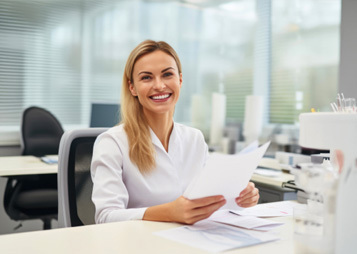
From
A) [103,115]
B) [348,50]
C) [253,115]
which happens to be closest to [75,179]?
[103,115]

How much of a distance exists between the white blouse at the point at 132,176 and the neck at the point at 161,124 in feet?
0.10

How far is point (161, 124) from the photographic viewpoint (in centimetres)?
169

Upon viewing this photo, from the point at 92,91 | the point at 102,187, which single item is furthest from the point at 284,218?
the point at 92,91

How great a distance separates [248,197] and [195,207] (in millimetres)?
276

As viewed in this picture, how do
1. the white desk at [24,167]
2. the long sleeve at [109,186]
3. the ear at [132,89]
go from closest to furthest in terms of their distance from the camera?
1. the long sleeve at [109,186]
2. the ear at [132,89]
3. the white desk at [24,167]

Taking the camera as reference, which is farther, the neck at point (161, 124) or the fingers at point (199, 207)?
the neck at point (161, 124)

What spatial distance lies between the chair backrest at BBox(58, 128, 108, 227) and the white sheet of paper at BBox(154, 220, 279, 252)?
0.59m

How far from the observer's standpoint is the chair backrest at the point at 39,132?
11.3 ft

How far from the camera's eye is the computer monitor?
347cm

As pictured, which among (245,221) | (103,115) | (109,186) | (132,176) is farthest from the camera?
(103,115)

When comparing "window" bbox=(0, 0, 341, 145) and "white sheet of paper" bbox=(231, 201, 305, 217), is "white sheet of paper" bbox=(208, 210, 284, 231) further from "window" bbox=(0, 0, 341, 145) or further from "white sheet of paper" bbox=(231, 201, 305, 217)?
"window" bbox=(0, 0, 341, 145)

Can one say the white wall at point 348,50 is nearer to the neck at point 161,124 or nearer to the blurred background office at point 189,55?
the blurred background office at point 189,55

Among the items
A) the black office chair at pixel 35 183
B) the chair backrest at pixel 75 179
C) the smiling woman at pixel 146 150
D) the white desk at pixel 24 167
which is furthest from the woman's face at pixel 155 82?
the black office chair at pixel 35 183

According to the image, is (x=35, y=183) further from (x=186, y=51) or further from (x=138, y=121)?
(x=186, y=51)
